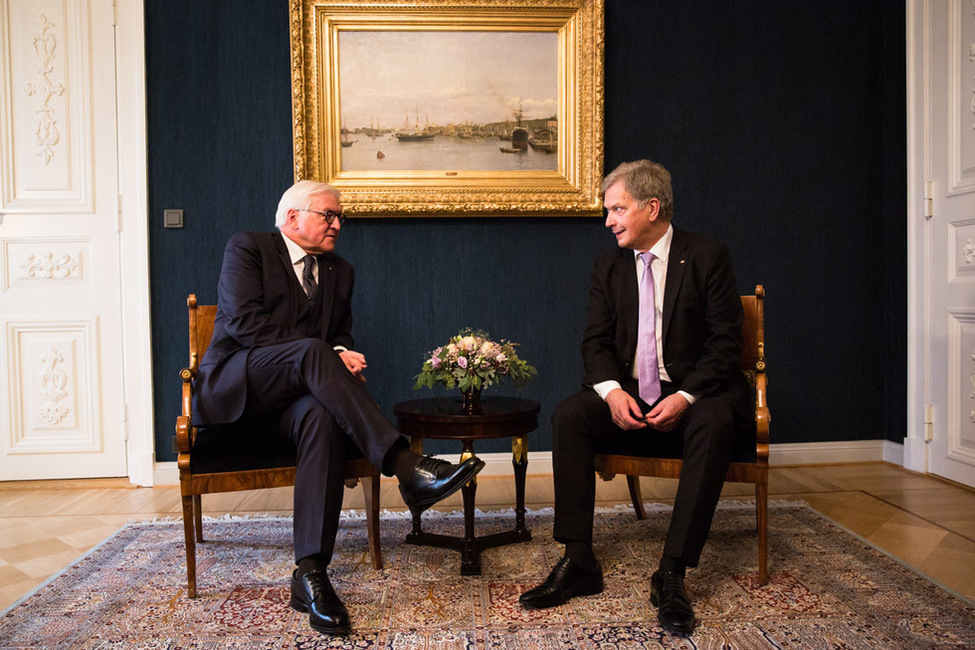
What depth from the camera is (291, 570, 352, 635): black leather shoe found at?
206 cm

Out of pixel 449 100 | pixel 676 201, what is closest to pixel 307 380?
pixel 449 100

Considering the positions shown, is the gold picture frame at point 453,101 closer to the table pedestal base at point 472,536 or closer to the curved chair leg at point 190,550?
the table pedestal base at point 472,536

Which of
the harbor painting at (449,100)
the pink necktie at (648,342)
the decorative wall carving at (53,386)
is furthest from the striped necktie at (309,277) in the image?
the decorative wall carving at (53,386)

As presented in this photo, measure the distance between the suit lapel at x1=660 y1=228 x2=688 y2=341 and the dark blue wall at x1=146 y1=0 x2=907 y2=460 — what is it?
1.30 m

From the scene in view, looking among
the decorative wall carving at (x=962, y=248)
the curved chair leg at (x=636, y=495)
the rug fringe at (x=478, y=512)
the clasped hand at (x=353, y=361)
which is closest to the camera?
the clasped hand at (x=353, y=361)

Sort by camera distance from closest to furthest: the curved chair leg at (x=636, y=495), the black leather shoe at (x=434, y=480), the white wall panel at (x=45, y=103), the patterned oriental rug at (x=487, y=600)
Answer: the patterned oriental rug at (x=487, y=600) < the black leather shoe at (x=434, y=480) < the curved chair leg at (x=636, y=495) < the white wall panel at (x=45, y=103)

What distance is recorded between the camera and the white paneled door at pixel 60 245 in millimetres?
3703

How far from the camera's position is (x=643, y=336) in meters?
2.59

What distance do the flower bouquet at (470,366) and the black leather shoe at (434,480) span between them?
429 mm

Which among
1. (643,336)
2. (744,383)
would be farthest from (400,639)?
(744,383)

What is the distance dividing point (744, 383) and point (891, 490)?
1.46 m

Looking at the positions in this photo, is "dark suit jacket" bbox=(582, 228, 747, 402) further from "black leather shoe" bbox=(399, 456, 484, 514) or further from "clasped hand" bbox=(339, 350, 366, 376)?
"clasped hand" bbox=(339, 350, 366, 376)

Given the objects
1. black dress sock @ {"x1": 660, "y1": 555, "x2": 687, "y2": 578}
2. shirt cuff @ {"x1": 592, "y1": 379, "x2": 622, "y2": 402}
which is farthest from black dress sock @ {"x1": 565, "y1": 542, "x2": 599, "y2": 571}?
shirt cuff @ {"x1": 592, "y1": 379, "x2": 622, "y2": 402}

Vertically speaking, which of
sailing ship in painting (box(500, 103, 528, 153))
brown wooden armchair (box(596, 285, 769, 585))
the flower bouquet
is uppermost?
sailing ship in painting (box(500, 103, 528, 153))
